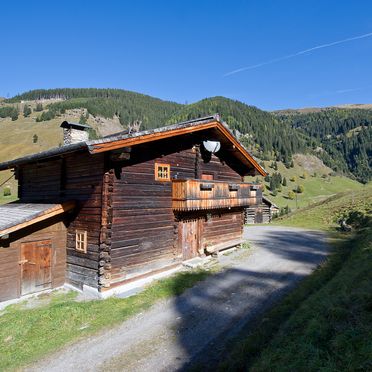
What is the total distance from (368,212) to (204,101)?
576ft

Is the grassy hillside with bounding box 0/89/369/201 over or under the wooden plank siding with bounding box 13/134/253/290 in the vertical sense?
over

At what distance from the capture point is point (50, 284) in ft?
45.8

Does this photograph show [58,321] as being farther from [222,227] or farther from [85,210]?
[222,227]

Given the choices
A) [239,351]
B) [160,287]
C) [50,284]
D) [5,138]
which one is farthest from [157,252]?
[5,138]

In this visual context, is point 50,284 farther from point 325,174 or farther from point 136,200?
point 325,174

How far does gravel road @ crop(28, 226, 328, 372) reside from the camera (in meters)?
8.22

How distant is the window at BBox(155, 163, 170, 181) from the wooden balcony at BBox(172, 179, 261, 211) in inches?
18.7

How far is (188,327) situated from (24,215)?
8.12 metres

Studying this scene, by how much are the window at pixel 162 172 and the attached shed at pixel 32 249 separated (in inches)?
167

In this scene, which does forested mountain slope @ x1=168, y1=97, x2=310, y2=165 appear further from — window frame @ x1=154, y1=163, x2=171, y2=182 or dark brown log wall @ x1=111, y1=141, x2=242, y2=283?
window frame @ x1=154, y1=163, x2=171, y2=182

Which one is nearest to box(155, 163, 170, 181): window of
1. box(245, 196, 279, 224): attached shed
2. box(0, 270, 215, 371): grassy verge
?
box(0, 270, 215, 371): grassy verge

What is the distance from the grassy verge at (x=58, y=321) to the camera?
905 centimetres

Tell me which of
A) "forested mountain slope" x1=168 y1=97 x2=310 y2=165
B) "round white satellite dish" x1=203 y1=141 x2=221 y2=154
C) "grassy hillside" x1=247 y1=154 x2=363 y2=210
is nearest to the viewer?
"round white satellite dish" x1=203 y1=141 x2=221 y2=154

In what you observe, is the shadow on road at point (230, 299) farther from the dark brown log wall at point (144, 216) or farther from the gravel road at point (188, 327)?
the dark brown log wall at point (144, 216)
